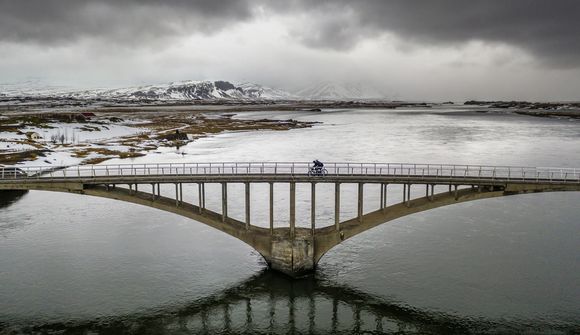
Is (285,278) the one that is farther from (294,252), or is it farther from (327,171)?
(327,171)

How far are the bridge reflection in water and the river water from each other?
0.13 meters

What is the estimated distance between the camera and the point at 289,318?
3691cm

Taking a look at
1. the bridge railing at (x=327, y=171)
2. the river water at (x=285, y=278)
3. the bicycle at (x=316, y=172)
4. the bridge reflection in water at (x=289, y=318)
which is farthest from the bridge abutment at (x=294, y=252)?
the bridge railing at (x=327, y=171)

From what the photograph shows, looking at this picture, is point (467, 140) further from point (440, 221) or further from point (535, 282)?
point (535, 282)

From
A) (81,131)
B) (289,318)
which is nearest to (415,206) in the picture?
(289,318)

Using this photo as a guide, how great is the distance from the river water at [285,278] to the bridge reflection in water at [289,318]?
133 millimetres

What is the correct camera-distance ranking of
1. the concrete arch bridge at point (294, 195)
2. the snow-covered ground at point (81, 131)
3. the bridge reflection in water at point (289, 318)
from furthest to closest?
the snow-covered ground at point (81, 131)
the concrete arch bridge at point (294, 195)
the bridge reflection in water at point (289, 318)

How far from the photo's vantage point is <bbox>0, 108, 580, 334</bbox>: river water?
1416 inches

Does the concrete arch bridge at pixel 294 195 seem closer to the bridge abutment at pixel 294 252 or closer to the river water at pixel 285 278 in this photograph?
the bridge abutment at pixel 294 252

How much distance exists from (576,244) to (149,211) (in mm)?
49623

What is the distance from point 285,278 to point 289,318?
513 centimetres

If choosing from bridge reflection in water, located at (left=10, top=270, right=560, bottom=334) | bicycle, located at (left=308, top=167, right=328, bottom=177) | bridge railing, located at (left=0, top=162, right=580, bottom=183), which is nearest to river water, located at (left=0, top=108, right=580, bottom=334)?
bridge reflection in water, located at (left=10, top=270, right=560, bottom=334)

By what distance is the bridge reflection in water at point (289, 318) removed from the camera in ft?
114

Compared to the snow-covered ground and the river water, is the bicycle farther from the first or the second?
the snow-covered ground
